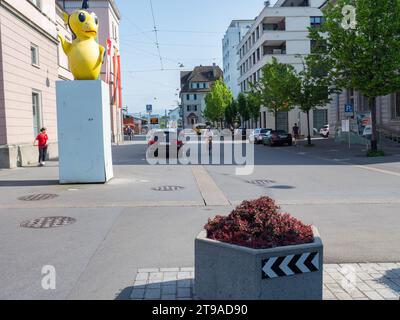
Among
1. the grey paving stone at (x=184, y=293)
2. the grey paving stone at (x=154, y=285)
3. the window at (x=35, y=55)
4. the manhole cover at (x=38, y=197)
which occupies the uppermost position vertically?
the window at (x=35, y=55)

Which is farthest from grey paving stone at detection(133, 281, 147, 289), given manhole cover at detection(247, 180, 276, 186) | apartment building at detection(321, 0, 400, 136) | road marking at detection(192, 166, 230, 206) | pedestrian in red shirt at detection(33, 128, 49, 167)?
apartment building at detection(321, 0, 400, 136)

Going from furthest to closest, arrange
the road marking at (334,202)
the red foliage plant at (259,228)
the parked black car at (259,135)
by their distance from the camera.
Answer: the parked black car at (259,135)
the road marking at (334,202)
the red foliage plant at (259,228)

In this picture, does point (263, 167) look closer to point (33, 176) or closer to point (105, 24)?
point (33, 176)

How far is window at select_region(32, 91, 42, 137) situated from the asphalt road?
6492mm

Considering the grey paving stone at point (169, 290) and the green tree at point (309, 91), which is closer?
the grey paving stone at point (169, 290)

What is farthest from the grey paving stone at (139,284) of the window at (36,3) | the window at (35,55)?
the window at (36,3)

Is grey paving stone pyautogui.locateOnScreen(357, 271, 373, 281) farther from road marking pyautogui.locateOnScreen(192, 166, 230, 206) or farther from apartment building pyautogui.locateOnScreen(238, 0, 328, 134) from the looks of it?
apartment building pyautogui.locateOnScreen(238, 0, 328, 134)

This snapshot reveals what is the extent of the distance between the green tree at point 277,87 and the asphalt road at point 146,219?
675 inches

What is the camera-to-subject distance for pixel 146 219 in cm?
837

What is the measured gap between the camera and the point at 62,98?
12.8m

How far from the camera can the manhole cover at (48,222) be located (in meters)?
7.86

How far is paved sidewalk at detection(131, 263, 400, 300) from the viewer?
14.9ft

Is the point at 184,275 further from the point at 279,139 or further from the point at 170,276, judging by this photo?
the point at 279,139

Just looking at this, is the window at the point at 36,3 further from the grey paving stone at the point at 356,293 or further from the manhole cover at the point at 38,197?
the grey paving stone at the point at 356,293
